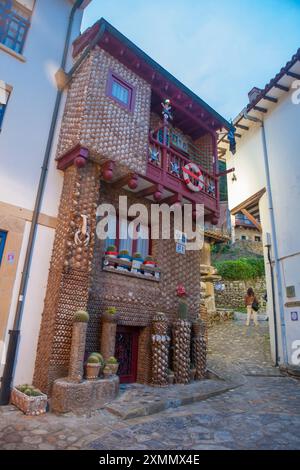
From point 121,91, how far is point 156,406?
8.18 meters

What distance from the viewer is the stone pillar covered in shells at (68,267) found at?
20.9 ft

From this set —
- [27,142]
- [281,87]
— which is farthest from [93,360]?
[281,87]

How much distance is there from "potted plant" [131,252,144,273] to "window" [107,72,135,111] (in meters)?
4.27

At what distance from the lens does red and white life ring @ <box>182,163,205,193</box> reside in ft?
32.2

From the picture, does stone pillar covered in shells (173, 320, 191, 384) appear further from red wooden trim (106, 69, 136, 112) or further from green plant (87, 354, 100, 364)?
red wooden trim (106, 69, 136, 112)

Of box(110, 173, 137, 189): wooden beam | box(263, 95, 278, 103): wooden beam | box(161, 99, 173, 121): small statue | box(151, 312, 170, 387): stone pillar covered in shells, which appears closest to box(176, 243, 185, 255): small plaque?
box(151, 312, 170, 387): stone pillar covered in shells

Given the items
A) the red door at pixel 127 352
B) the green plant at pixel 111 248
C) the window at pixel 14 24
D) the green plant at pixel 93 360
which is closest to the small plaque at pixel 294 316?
the red door at pixel 127 352

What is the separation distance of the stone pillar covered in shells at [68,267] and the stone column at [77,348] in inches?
14.3

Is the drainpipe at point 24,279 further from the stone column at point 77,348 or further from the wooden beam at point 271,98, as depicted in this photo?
the wooden beam at point 271,98

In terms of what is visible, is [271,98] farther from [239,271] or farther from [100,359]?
[239,271]

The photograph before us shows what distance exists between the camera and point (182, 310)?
9.21 meters

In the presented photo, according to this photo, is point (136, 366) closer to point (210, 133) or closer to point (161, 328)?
point (161, 328)

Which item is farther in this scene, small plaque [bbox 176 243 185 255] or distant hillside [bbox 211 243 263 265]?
distant hillside [bbox 211 243 263 265]

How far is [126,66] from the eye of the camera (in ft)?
30.3
